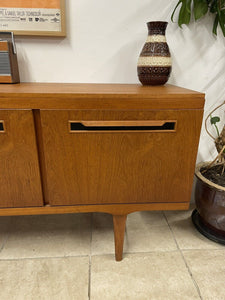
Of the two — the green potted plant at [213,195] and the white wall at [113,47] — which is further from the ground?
the white wall at [113,47]

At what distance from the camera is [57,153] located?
793mm

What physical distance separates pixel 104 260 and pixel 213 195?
2.00 ft

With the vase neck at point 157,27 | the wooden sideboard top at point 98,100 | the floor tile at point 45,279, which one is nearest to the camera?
the wooden sideboard top at point 98,100

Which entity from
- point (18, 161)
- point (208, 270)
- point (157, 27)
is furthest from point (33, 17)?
point (208, 270)

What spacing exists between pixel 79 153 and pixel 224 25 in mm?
1003

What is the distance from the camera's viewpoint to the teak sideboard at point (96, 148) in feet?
2.43

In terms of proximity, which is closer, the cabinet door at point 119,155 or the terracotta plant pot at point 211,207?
the cabinet door at point 119,155

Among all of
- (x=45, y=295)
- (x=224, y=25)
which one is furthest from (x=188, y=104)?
(x=45, y=295)

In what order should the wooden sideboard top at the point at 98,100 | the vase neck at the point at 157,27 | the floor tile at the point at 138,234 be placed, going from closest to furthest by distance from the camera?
the wooden sideboard top at the point at 98,100 < the vase neck at the point at 157,27 < the floor tile at the point at 138,234

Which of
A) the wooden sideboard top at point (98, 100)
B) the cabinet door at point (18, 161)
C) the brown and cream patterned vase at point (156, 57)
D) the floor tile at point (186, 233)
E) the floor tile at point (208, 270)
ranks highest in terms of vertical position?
the brown and cream patterned vase at point (156, 57)

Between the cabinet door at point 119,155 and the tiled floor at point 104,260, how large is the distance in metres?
0.34

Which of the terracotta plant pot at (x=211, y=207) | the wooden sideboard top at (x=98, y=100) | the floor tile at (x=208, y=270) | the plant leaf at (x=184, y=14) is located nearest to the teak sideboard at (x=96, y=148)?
the wooden sideboard top at (x=98, y=100)

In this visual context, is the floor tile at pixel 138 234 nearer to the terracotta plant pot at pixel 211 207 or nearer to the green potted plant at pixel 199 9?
the terracotta plant pot at pixel 211 207

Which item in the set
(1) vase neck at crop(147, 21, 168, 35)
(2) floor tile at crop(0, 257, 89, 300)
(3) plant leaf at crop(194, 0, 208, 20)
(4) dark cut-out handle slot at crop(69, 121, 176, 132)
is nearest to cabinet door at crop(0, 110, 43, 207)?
(4) dark cut-out handle slot at crop(69, 121, 176, 132)
